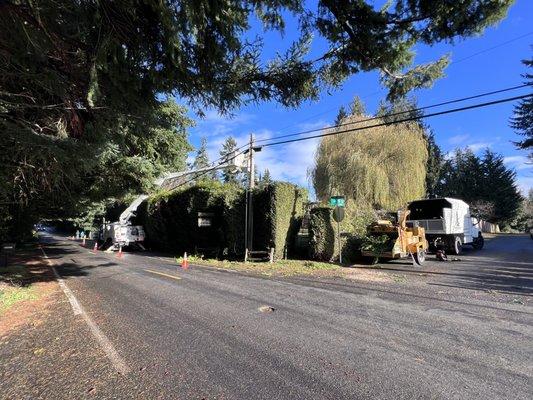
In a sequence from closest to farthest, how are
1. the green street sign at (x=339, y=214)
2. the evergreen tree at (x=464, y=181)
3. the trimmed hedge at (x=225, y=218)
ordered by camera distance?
1. the green street sign at (x=339, y=214)
2. the trimmed hedge at (x=225, y=218)
3. the evergreen tree at (x=464, y=181)

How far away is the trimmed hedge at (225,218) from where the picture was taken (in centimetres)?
1894

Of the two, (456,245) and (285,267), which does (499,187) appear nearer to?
(456,245)

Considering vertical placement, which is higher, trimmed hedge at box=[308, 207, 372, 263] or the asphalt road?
trimmed hedge at box=[308, 207, 372, 263]

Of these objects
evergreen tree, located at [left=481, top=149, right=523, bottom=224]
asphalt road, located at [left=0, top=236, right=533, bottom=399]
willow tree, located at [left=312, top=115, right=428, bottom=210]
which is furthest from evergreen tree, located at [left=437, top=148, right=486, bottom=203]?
asphalt road, located at [left=0, top=236, right=533, bottom=399]

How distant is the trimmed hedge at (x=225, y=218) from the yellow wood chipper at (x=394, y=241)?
4187 millimetres

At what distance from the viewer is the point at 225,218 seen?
21.0 m

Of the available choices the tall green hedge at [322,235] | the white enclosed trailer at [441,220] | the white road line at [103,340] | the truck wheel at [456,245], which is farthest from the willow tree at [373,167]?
the white road line at [103,340]

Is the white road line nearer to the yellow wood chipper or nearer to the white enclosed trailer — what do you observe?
the yellow wood chipper

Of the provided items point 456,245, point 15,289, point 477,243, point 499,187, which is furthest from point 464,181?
point 15,289

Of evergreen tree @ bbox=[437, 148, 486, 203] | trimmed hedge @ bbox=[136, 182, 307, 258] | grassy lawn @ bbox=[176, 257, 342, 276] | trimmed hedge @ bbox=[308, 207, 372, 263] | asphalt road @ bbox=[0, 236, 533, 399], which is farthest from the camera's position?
evergreen tree @ bbox=[437, 148, 486, 203]

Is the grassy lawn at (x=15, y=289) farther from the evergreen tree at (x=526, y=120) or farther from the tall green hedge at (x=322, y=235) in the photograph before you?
the evergreen tree at (x=526, y=120)

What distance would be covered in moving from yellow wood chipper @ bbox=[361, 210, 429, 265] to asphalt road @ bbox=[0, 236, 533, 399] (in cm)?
562

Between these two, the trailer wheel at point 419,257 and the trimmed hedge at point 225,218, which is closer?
the trailer wheel at point 419,257

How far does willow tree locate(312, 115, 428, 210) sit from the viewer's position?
26.8 metres
